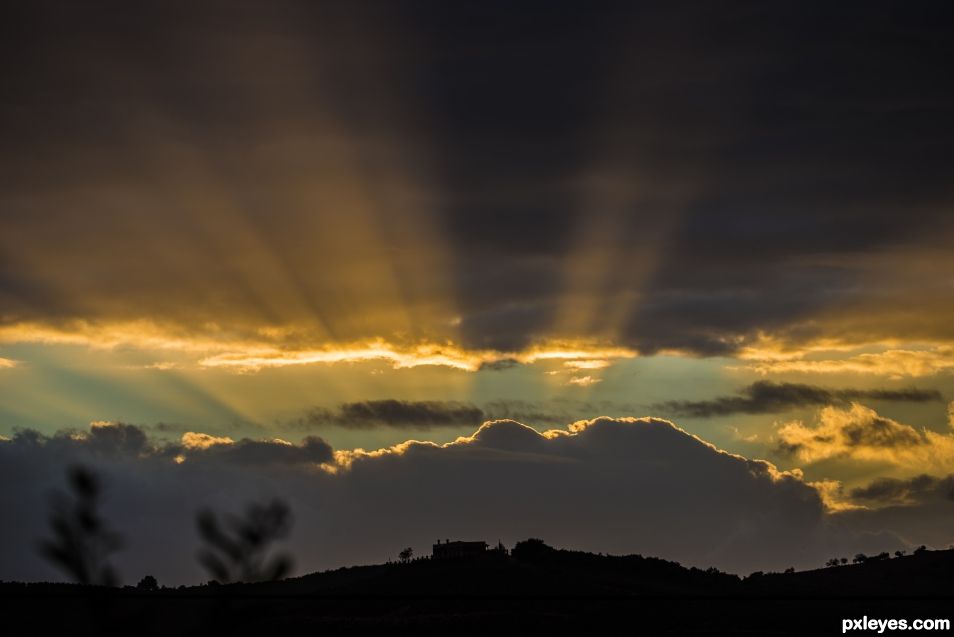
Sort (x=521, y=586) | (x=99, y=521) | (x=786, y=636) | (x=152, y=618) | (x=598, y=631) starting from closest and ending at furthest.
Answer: (x=152, y=618)
(x=99, y=521)
(x=786, y=636)
(x=598, y=631)
(x=521, y=586)

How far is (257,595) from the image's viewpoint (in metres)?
16.1

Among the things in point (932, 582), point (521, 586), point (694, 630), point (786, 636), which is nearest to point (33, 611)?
point (521, 586)

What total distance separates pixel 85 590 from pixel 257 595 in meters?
2.48

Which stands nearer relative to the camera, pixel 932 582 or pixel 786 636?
pixel 786 636

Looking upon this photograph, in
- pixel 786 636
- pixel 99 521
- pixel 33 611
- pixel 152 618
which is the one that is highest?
pixel 33 611

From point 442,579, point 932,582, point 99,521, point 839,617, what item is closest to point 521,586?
point 442,579

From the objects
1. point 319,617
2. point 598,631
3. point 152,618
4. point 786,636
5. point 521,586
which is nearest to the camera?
point 152,618

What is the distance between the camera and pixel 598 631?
14575 centimetres

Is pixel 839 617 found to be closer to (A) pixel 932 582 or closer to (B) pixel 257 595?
(A) pixel 932 582

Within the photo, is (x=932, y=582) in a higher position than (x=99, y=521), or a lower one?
higher

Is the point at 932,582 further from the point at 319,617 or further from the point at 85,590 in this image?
the point at 85,590

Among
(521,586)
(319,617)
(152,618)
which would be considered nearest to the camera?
(152,618)

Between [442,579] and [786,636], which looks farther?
[442,579]

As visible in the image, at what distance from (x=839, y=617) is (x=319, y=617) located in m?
68.9
